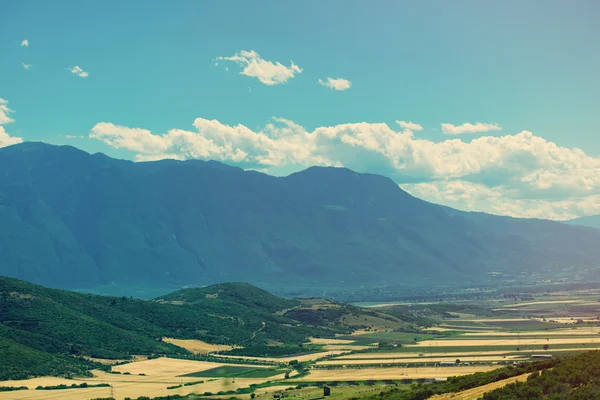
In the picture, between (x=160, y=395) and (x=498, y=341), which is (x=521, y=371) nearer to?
(x=160, y=395)

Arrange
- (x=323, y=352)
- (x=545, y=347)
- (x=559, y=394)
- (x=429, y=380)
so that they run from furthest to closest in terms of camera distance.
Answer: (x=323, y=352) → (x=545, y=347) → (x=429, y=380) → (x=559, y=394)

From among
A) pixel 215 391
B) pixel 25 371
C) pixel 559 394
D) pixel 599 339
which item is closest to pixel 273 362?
pixel 215 391

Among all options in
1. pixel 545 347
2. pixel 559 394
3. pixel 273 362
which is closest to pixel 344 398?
pixel 559 394

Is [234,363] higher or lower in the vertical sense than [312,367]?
higher

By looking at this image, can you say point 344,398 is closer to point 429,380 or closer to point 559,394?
point 429,380

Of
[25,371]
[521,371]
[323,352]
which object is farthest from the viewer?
[323,352]

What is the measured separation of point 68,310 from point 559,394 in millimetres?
156401

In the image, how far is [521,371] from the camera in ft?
265

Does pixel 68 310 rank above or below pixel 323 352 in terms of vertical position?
above

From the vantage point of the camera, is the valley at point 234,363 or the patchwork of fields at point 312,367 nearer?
the valley at point 234,363

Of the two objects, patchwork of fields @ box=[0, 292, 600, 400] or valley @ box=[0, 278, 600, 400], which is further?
patchwork of fields @ box=[0, 292, 600, 400]

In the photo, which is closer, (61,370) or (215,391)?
(215,391)

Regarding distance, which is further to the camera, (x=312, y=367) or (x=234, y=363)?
(x=234, y=363)

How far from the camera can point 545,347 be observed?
16375 centimetres
